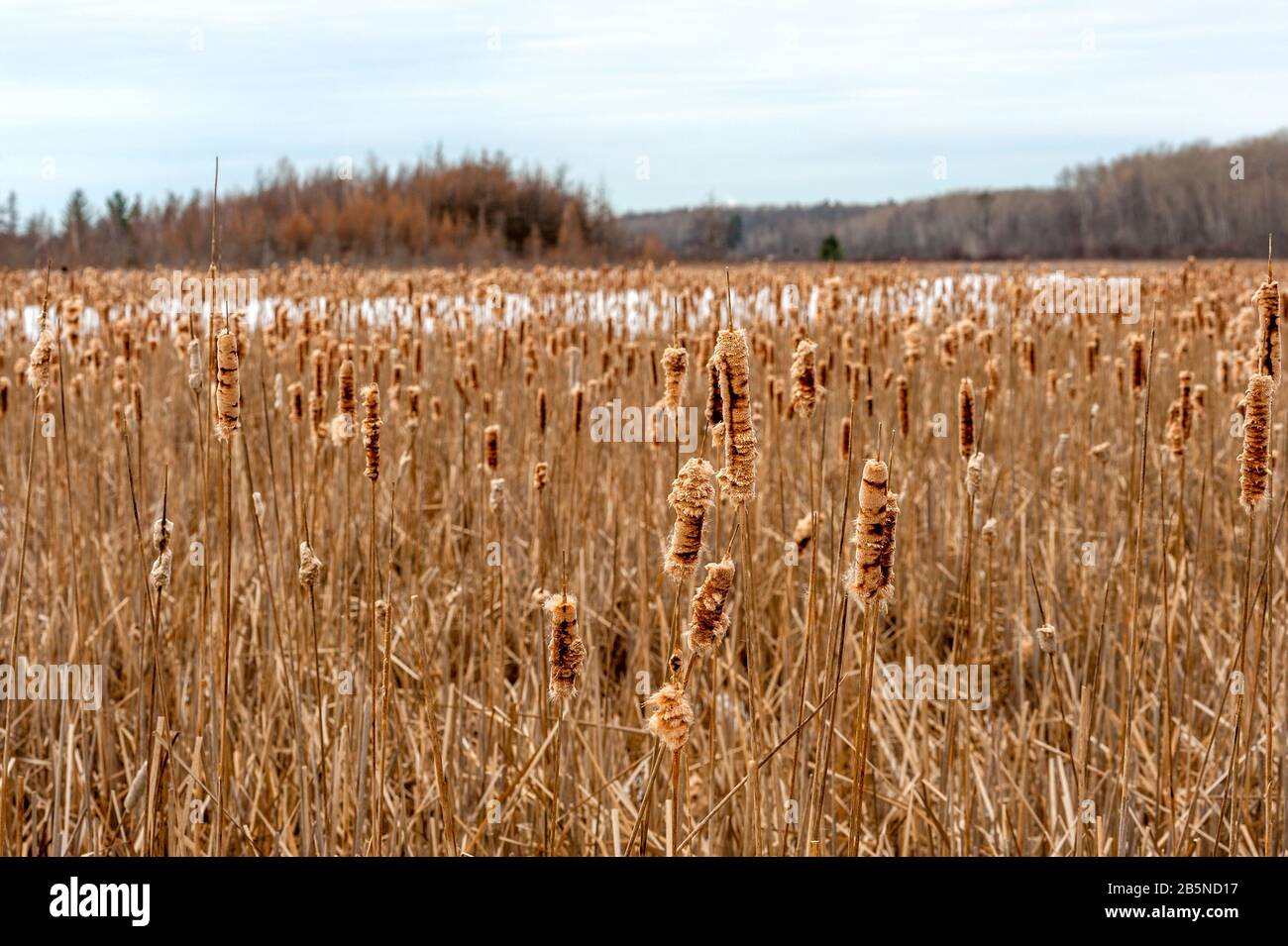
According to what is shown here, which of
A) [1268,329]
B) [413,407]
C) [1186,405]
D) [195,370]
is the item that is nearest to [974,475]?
[1268,329]

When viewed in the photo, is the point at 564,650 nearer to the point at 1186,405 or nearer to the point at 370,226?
the point at 1186,405

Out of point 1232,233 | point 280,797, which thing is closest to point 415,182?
point 1232,233

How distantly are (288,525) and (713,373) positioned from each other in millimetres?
2650

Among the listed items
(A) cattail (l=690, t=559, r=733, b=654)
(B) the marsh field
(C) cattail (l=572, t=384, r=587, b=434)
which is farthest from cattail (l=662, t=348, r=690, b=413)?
(C) cattail (l=572, t=384, r=587, b=434)

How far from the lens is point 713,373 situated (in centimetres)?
133

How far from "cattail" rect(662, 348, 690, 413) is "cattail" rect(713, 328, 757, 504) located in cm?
35

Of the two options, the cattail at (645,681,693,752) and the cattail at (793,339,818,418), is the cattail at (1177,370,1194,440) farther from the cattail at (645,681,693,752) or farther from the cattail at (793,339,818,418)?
the cattail at (645,681,693,752)

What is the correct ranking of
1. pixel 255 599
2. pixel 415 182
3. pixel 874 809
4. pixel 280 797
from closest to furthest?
pixel 874 809 < pixel 280 797 < pixel 255 599 < pixel 415 182

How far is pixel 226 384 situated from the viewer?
1401mm

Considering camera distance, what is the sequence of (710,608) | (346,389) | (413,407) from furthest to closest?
(413,407) < (346,389) < (710,608)

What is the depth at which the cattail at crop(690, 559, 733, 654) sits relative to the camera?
96 centimetres

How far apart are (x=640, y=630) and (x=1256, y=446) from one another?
1417 millimetres

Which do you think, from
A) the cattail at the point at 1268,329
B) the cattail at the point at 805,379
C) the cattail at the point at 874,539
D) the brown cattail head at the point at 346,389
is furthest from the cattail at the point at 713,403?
the cattail at the point at 1268,329
